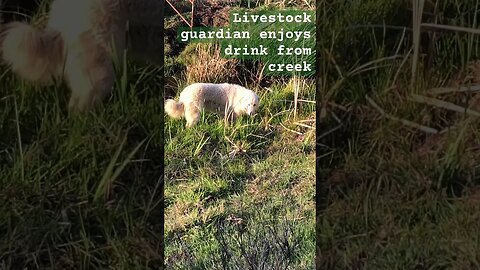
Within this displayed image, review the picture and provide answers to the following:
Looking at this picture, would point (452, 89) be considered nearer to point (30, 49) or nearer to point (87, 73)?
point (87, 73)

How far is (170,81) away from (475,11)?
1.28 m

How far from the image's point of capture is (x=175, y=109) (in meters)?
2.66

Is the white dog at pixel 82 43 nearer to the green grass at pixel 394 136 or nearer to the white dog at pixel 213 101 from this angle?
the white dog at pixel 213 101

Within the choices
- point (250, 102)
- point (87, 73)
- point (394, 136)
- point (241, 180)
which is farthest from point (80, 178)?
point (394, 136)

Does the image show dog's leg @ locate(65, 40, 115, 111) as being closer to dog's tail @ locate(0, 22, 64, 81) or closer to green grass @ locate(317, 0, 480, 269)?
dog's tail @ locate(0, 22, 64, 81)

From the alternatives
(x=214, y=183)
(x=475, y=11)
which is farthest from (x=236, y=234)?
(x=475, y=11)

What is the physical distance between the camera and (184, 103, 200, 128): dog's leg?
2.64 metres

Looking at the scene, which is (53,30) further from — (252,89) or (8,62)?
(252,89)

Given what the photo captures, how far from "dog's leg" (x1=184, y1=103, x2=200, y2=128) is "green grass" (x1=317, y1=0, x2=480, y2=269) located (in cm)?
51

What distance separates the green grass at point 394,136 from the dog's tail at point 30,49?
110cm

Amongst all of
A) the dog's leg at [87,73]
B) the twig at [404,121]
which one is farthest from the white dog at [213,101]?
the twig at [404,121]

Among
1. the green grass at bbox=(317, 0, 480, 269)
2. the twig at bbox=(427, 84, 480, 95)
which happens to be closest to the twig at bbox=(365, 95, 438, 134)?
the green grass at bbox=(317, 0, 480, 269)

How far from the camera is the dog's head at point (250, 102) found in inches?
105

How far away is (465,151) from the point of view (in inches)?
106
